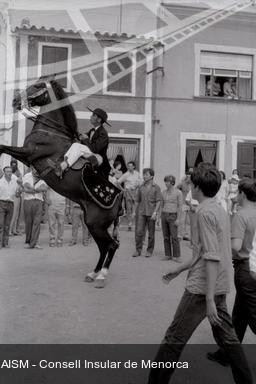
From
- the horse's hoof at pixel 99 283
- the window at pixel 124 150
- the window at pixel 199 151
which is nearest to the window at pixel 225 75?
the window at pixel 199 151

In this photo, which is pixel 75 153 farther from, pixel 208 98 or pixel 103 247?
pixel 208 98

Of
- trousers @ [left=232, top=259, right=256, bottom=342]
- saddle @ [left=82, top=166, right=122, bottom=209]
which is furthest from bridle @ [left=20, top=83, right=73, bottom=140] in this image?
trousers @ [left=232, top=259, right=256, bottom=342]

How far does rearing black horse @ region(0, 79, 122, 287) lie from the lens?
6207 millimetres

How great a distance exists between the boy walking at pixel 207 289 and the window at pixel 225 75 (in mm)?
12765

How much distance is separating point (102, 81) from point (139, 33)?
190 cm

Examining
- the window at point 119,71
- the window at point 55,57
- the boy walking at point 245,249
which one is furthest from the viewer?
the window at point 55,57

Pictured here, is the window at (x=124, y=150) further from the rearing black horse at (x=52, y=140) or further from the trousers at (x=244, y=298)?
the trousers at (x=244, y=298)

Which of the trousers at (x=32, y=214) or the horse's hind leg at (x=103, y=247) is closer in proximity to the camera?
the horse's hind leg at (x=103, y=247)

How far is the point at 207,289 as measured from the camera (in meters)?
2.95

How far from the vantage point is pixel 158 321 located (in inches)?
196

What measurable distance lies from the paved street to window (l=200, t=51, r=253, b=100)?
8259 mm

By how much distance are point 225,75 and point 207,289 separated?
13647mm

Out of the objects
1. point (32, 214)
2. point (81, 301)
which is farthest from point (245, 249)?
point (32, 214)

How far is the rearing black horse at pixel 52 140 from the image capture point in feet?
20.4
